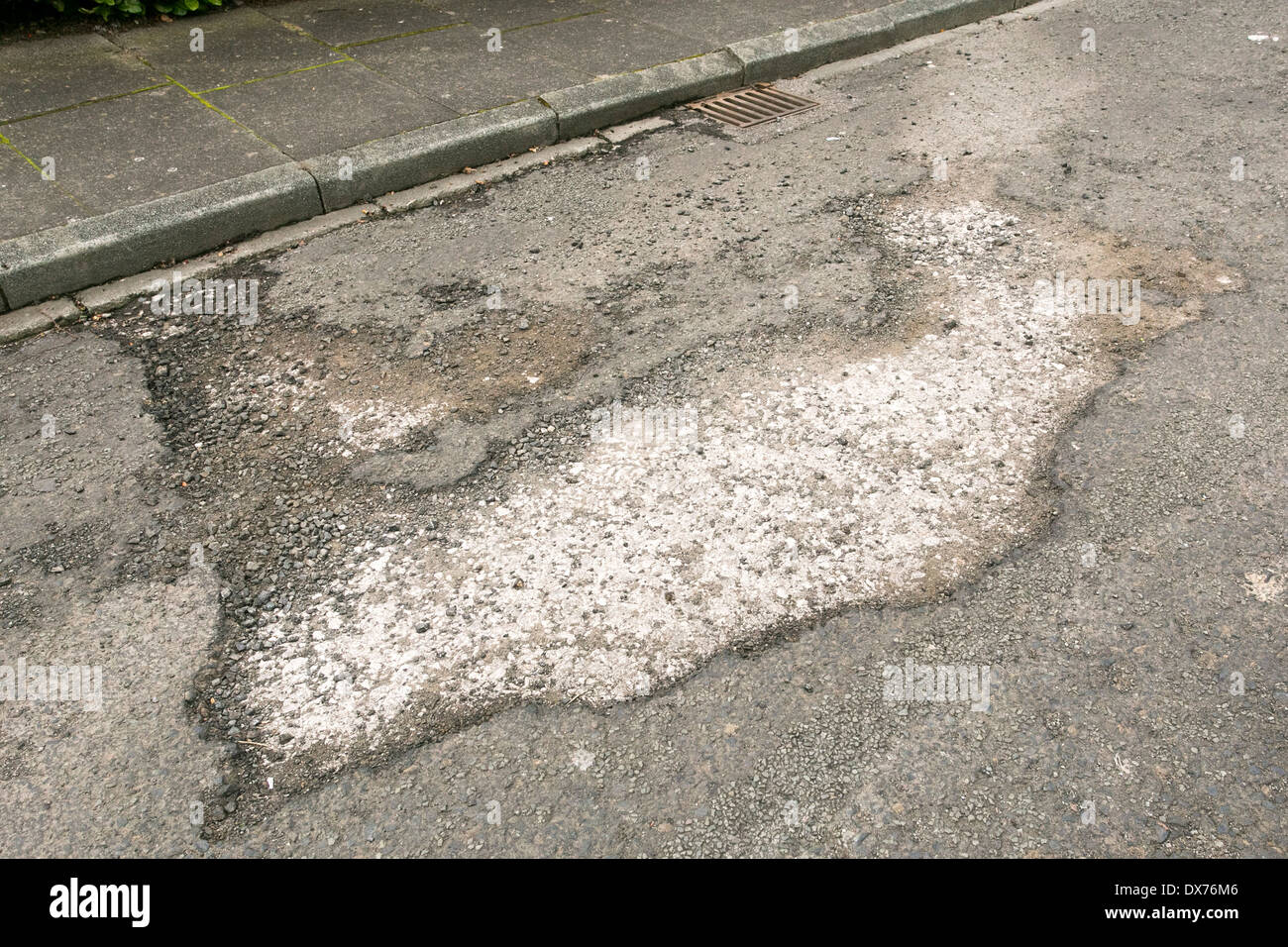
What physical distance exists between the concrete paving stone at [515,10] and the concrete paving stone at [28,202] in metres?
3.39

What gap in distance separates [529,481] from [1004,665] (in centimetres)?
171

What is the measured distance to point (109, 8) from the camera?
7137mm

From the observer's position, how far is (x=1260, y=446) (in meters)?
3.79

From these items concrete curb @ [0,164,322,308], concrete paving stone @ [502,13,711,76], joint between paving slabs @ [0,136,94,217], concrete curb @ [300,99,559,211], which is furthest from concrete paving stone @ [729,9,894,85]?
joint between paving slabs @ [0,136,94,217]

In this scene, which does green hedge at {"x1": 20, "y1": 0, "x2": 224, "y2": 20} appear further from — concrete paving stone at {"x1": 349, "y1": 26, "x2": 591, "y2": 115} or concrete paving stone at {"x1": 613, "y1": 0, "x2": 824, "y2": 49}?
concrete paving stone at {"x1": 613, "y1": 0, "x2": 824, "y2": 49}

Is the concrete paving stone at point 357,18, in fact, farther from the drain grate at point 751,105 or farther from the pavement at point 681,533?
the pavement at point 681,533

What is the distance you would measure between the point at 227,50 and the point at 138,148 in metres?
1.67

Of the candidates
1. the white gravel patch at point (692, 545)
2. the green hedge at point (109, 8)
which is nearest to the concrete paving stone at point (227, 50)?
the green hedge at point (109, 8)

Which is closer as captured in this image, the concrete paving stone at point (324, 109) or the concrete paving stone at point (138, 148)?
the concrete paving stone at point (138, 148)

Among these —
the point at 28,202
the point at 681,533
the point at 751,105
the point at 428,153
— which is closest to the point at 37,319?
the point at 28,202

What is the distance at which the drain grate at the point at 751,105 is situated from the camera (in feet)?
21.7

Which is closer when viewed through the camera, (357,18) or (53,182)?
(53,182)

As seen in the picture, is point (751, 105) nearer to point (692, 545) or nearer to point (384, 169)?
point (384, 169)

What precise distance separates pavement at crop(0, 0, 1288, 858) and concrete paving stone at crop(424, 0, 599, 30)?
2.64m
